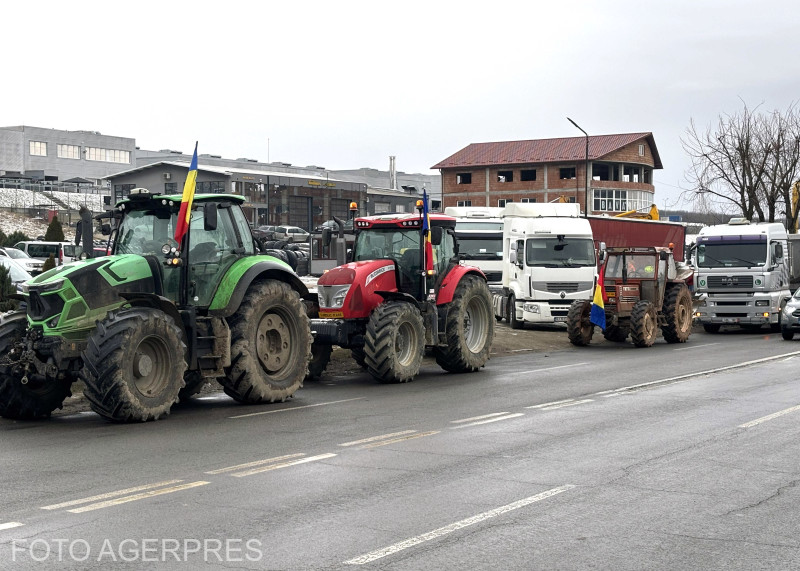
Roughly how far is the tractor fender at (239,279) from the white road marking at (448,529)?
6.14 metres

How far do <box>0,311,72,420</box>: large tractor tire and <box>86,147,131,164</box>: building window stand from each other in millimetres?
97848

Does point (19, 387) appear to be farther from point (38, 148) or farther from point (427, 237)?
point (38, 148)

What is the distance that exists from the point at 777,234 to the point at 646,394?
18321 millimetres

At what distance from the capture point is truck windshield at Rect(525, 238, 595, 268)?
95.5ft

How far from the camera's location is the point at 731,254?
103ft

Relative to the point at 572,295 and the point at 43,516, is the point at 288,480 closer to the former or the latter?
the point at 43,516

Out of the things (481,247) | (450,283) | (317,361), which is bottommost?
(317,361)

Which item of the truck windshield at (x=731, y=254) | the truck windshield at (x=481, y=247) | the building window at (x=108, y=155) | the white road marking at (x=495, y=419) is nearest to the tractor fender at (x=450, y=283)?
the white road marking at (x=495, y=419)

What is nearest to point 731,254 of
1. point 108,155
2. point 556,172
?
point 556,172

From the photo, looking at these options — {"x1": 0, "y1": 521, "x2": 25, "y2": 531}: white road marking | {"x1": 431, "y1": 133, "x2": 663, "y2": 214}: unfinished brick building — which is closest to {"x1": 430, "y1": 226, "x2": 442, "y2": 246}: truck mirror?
{"x1": 0, "y1": 521, "x2": 25, "y2": 531}: white road marking

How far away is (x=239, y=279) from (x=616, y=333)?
15.3 m

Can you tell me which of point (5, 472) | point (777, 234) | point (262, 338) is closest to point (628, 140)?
point (777, 234)

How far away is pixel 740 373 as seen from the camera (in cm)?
1816

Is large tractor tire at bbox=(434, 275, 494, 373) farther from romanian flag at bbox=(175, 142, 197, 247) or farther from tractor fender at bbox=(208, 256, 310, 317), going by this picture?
romanian flag at bbox=(175, 142, 197, 247)
